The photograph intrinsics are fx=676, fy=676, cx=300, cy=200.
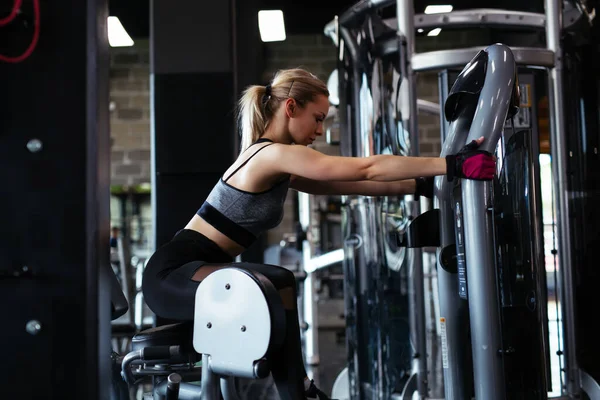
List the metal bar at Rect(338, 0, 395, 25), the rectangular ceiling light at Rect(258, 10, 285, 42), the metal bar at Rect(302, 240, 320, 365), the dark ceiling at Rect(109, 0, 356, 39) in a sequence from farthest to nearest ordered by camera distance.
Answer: the rectangular ceiling light at Rect(258, 10, 285, 42) < the dark ceiling at Rect(109, 0, 356, 39) < the metal bar at Rect(302, 240, 320, 365) < the metal bar at Rect(338, 0, 395, 25)

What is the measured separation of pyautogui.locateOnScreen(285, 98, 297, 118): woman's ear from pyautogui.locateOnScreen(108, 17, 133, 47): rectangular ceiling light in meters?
5.94

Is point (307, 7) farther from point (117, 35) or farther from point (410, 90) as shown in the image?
point (410, 90)

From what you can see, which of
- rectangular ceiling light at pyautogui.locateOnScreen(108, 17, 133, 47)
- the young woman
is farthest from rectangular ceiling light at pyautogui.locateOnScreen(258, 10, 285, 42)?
the young woman

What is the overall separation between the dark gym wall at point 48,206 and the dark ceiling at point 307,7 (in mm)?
5751

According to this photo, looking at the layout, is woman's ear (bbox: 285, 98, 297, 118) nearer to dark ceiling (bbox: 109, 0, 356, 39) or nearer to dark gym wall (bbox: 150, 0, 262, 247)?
dark gym wall (bbox: 150, 0, 262, 247)

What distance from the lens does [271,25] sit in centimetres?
765

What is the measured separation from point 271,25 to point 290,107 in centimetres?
577

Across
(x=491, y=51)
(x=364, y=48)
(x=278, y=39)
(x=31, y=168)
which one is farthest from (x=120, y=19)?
(x=31, y=168)

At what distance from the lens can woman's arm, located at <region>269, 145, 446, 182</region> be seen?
1873mm

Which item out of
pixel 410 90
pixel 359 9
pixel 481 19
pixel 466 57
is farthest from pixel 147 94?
pixel 466 57

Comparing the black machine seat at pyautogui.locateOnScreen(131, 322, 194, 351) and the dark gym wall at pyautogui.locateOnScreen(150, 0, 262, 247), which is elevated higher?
the dark gym wall at pyautogui.locateOnScreen(150, 0, 262, 247)

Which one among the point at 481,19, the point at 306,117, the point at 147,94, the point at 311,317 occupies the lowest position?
the point at 311,317

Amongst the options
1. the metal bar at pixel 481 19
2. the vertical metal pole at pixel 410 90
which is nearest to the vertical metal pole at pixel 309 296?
the vertical metal pole at pixel 410 90

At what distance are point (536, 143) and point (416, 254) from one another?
755 millimetres
